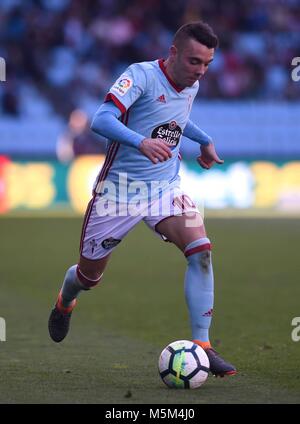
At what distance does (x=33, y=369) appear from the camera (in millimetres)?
6590

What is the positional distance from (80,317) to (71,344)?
1704 millimetres

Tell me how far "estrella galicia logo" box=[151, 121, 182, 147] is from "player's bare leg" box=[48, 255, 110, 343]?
2.88ft

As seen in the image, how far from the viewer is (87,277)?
282 inches

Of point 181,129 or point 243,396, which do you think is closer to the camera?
point 243,396

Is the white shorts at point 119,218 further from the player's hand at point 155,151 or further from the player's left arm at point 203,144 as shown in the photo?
the player's hand at point 155,151

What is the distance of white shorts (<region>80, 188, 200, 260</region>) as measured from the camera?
21.9ft

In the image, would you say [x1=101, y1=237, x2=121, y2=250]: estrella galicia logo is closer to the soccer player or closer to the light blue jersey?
the soccer player

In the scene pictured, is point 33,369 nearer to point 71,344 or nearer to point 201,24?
point 71,344

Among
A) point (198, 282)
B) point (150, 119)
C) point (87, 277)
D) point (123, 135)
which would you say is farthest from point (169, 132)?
point (87, 277)

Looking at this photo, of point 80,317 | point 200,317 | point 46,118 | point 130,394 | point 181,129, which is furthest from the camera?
point 46,118

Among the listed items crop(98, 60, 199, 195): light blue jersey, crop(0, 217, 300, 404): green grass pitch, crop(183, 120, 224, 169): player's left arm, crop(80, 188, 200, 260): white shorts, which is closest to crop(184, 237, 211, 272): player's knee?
crop(80, 188, 200, 260): white shorts

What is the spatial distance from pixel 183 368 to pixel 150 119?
5.36 feet

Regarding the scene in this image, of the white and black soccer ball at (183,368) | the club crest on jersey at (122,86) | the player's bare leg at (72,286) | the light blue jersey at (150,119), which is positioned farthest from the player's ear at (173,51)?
the white and black soccer ball at (183,368)
